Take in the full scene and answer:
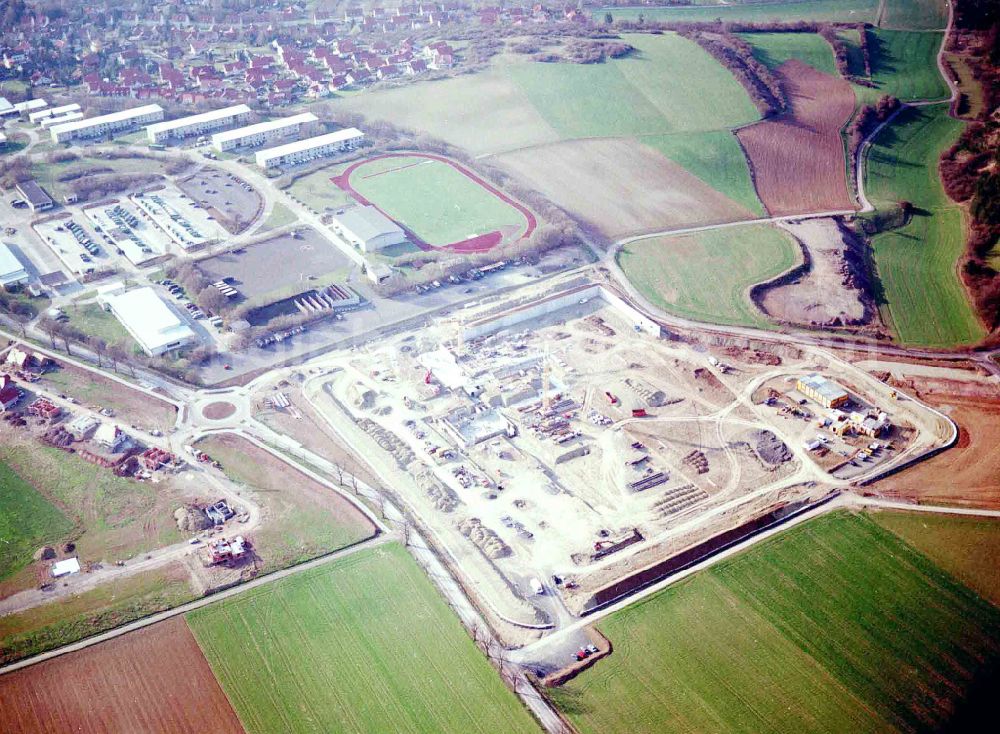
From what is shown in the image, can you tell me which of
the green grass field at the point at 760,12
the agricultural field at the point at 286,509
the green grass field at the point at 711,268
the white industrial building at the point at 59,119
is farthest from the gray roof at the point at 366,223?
the green grass field at the point at 760,12

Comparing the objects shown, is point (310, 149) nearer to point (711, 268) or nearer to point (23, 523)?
point (711, 268)

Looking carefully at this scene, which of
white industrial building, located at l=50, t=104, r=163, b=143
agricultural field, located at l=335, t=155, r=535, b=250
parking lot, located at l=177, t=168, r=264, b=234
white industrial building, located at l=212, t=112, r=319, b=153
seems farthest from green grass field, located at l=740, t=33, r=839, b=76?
white industrial building, located at l=50, t=104, r=163, b=143

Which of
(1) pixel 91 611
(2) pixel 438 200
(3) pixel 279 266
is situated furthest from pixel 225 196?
(1) pixel 91 611

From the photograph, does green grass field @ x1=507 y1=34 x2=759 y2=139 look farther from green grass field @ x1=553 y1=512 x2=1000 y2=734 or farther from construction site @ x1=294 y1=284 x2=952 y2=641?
green grass field @ x1=553 y1=512 x2=1000 y2=734

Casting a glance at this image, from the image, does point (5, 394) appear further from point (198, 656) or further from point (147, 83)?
point (147, 83)

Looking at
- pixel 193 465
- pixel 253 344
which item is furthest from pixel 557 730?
pixel 253 344
